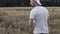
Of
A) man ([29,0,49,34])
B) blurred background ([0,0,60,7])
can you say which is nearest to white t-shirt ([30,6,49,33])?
man ([29,0,49,34])

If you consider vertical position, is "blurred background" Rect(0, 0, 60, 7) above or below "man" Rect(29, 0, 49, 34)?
below

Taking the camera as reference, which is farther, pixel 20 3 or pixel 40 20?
pixel 20 3

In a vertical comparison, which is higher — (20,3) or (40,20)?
(40,20)

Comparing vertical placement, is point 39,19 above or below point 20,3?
above

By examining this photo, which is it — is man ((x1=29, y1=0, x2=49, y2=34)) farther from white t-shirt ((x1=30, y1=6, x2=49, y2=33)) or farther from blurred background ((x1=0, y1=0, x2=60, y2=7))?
blurred background ((x1=0, y1=0, x2=60, y2=7))

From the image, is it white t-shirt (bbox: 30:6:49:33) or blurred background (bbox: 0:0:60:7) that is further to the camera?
blurred background (bbox: 0:0:60:7)

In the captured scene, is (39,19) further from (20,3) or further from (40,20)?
(20,3)

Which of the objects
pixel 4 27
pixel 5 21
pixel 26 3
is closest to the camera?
pixel 4 27

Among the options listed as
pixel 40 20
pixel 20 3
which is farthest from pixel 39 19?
pixel 20 3

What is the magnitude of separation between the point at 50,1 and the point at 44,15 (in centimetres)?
1724

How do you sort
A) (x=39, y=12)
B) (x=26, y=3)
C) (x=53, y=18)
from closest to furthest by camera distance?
1. (x=39, y=12)
2. (x=53, y=18)
3. (x=26, y=3)

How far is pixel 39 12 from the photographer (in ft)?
20.7

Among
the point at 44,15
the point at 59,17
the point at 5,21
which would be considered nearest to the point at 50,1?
the point at 59,17

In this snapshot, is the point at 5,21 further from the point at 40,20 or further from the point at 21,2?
the point at 21,2
